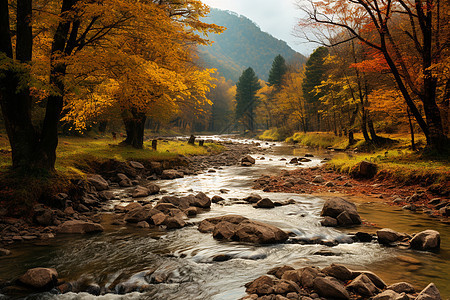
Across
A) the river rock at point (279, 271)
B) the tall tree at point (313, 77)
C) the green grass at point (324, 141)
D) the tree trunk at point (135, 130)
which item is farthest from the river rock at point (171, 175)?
the tall tree at point (313, 77)

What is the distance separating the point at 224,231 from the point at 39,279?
368 centimetres

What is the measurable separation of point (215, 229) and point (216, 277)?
6.13 feet

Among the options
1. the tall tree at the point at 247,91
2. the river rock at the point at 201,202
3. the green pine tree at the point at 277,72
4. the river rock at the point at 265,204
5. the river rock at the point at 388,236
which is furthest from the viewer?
the tall tree at the point at 247,91

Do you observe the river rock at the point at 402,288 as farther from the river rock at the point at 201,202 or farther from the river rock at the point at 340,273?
the river rock at the point at 201,202

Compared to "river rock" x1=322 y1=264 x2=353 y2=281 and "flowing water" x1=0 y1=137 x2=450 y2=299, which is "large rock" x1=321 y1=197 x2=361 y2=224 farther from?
"river rock" x1=322 y1=264 x2=353 y2=281

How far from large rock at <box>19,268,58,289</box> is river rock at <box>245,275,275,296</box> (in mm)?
3189

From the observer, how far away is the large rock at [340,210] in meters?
7.17

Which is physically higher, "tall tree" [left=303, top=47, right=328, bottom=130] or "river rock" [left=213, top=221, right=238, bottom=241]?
"tall tree" [left=303, top=47, right=328, bottom=130]

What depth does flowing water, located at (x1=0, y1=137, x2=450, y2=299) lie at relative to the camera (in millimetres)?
4383

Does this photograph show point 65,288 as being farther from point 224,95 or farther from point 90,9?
point 224,95

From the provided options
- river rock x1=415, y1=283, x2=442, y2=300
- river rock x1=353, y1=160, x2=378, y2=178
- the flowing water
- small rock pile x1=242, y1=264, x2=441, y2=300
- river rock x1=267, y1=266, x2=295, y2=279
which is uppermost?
river rock x1=353, y1=160, x2=378, y2=178

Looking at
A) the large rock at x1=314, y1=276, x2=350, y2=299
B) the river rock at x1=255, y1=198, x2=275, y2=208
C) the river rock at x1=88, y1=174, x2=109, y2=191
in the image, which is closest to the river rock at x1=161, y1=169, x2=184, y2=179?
the river rock at x1=88, y1=174, x2=109, y2=191

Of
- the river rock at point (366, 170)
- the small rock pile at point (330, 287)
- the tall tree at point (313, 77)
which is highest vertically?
the tall tree at point (313, 77)

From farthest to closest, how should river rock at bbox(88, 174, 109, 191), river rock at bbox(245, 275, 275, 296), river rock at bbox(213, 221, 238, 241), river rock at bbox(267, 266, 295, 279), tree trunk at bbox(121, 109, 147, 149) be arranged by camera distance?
tree trunk at bbox(121, 109, 147, 149), river rock at bbox(88, 174, 109, 191), river rock at bbox(213, 221, 238, 241), river rock at bbox(267, 266, 295, 279), river rock at bbox(245, 275, 275, 296)
